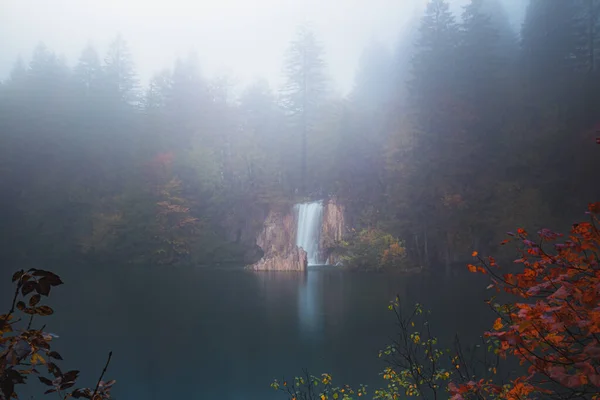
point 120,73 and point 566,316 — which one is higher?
point 120,73

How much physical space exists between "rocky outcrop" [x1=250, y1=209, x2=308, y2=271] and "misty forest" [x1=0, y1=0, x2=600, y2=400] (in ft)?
0.21

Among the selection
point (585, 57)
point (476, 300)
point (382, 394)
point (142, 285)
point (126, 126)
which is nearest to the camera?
point (382, 394)

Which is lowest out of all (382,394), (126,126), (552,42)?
(382,394)

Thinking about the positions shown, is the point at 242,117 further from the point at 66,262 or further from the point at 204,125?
the point at 66,262

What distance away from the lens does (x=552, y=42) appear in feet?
38.3

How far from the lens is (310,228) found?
12.7m

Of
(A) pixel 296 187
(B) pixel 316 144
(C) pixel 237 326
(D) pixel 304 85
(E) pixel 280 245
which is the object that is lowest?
(C) pixel 237 326

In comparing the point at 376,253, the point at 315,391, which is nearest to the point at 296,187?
the point at 376,253

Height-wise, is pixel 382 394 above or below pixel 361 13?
below

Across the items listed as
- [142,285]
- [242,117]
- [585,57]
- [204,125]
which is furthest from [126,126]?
[585,57]

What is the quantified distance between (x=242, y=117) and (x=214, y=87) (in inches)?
64.8

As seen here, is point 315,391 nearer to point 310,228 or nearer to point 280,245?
point 310,228

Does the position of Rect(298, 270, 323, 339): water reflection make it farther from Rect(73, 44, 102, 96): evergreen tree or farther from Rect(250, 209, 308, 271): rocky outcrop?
Rect(73, 44, 102, 96): evergreen tree

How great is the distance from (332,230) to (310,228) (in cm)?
67
